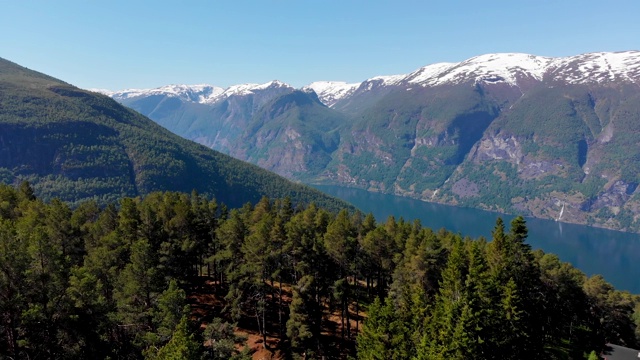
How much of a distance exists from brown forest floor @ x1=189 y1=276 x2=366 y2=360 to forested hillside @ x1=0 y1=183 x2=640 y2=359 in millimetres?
250

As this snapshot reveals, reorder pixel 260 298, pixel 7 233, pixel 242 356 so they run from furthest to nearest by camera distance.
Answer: pixel 260 298, pixel 242 356, pixel 7 233

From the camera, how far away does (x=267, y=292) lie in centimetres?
5738

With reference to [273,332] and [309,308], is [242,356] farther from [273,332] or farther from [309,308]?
[273,332]

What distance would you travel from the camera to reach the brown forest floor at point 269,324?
55.4 meters

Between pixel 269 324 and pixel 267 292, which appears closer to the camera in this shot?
pixel 267 292

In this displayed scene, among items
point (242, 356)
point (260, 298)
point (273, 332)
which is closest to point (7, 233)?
point (242, 356)

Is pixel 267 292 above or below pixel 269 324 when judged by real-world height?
above

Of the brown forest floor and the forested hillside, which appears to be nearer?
the forested hillside

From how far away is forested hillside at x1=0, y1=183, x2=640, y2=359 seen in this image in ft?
113

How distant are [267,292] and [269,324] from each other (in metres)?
6.93

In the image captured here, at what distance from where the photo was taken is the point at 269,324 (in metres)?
60.9

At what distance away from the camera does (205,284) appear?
7044cm

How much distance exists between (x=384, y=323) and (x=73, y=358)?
28.4 metres

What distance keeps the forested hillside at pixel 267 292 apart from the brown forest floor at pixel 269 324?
0.82 feet
